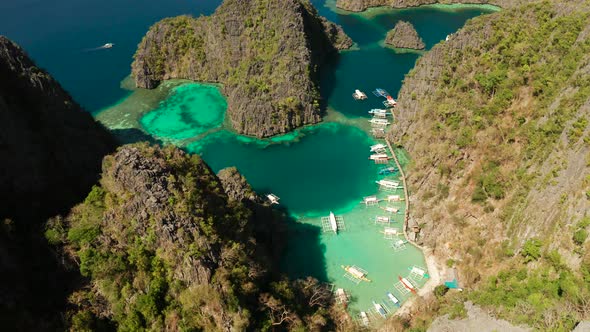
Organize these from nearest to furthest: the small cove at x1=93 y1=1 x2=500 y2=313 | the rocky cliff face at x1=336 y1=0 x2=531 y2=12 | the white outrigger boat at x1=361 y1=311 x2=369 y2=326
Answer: the white outrigger boat at x1=361 y1=311 x2=369 y2=326, the small cove at x1=93 y1=1 x2=500 y2=313, the rocky cliff face at x1=336 y1=0 x2=531 y2=12

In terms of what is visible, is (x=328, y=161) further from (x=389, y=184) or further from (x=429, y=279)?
(x=429, y=279)

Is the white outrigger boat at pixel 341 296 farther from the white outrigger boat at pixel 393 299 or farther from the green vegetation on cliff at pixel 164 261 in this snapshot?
the white outrigger boat at pixel 393 299

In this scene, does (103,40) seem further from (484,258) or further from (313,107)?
(484,258)

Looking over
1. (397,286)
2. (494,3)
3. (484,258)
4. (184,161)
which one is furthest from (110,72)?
(494,3)

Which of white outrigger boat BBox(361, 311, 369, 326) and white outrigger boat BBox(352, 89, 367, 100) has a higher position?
white outrigger boat BBox(352, 89, 367, 100)

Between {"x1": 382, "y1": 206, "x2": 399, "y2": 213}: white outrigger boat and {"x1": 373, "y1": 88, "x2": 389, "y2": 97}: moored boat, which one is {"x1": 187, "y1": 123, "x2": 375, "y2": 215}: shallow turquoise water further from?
{"x1": 373, "y1": 88, "x2": 389, "y2": 97}: moored boat

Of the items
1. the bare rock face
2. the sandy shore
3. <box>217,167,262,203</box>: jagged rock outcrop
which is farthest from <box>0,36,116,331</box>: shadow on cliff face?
the bare rock face
